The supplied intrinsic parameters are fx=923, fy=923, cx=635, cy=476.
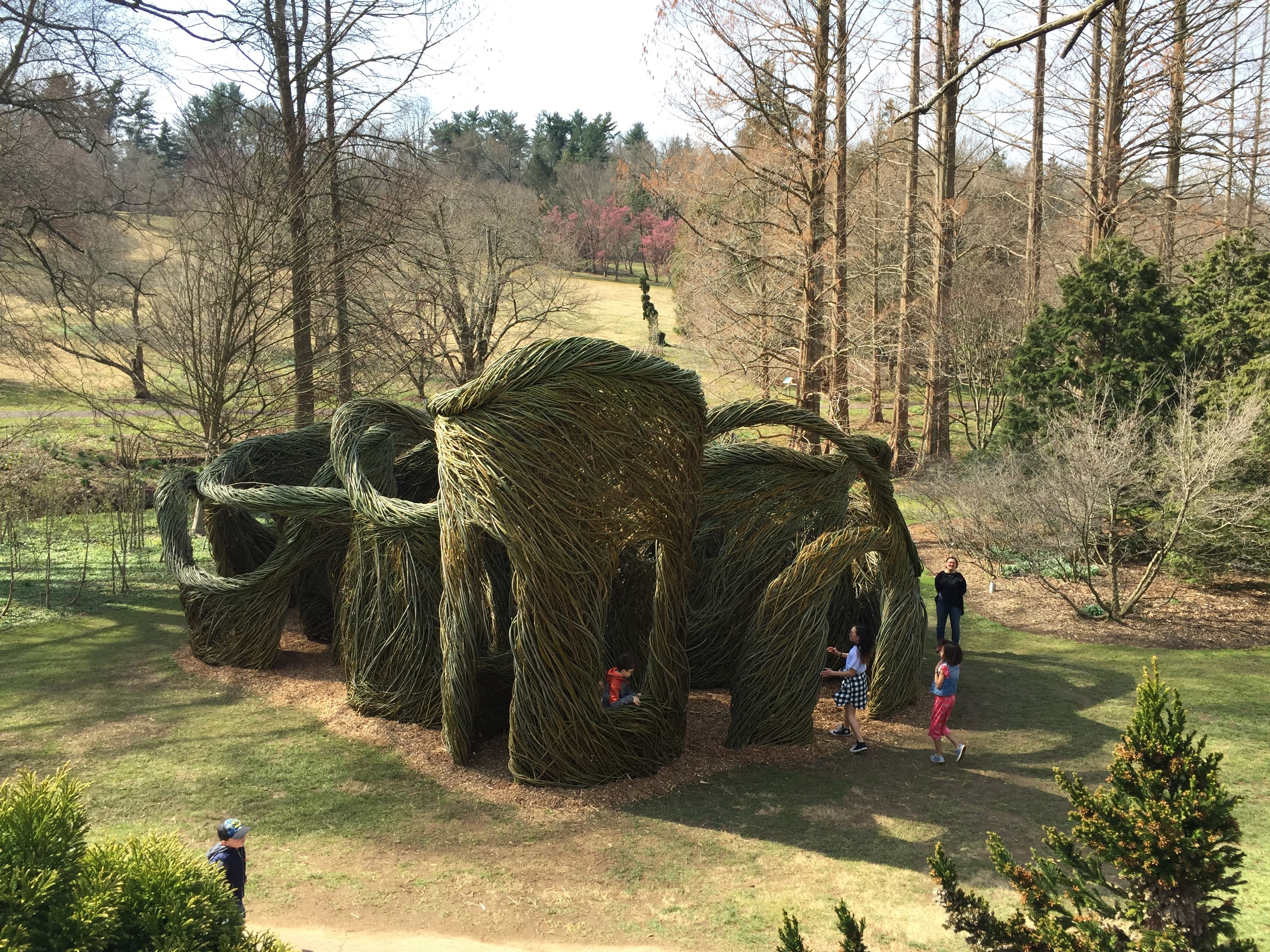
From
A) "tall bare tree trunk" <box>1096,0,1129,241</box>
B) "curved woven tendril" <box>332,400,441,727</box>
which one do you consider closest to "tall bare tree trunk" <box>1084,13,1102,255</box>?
"tall bare tree trunk" <box>1096,0,1129,241</box>

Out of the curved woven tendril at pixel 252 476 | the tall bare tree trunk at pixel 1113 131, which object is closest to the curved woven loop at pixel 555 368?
the curved woven tendril at pixel 252 476

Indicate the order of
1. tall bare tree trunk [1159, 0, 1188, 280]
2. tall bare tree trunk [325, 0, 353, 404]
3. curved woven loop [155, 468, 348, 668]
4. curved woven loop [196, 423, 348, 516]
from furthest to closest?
tall bare tree trunk [1159, 0, 1188, 280] < tall bare tree trunk [325, 0, 353, 404] < curved woven loop [155, 468, 348, 668] < curved woven loop [196, 423, 348, 516]

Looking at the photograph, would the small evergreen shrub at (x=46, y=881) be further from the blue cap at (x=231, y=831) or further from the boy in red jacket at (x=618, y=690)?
the boy in red jacket at (x=618, y=690)

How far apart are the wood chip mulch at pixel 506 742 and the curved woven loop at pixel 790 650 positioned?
0.91 ft

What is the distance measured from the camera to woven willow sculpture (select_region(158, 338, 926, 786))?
789 cm

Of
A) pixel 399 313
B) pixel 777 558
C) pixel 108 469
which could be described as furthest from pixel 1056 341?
pixel 108 469

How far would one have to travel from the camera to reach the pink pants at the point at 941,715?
9.02 meters

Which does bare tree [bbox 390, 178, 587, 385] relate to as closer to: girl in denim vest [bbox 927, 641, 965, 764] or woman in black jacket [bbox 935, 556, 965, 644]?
woman in black jacket [bbox 935, 556, 965, 644]

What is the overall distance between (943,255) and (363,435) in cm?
1537

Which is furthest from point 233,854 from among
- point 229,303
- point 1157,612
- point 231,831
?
point 1157,612

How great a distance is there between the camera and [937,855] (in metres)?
4.33

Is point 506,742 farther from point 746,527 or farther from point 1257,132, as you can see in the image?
point 1257,132

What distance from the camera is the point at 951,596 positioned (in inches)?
473

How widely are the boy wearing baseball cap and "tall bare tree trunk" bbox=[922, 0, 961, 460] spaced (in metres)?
18.6
